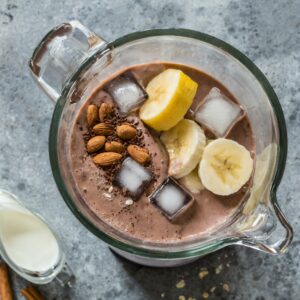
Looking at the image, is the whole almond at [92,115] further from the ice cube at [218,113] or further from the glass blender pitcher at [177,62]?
the ice cube at [218,113]

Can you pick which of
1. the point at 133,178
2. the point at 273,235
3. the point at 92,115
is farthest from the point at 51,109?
the point at 273,235

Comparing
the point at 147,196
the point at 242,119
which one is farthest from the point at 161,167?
the point at 242,119

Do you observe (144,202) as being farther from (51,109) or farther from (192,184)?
(51,109)

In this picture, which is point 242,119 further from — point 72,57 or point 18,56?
point 18,56

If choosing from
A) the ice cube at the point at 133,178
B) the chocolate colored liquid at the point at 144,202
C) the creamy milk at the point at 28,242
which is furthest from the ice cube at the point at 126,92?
the creamy milk at the point at 28,242

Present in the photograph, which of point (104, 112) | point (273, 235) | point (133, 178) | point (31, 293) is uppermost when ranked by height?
point (104, 112)
